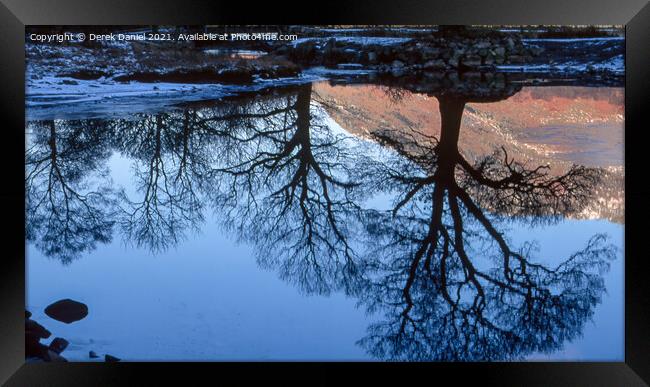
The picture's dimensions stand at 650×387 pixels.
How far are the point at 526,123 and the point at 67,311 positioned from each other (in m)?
2.77

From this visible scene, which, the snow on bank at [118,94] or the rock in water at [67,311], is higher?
the snow on bank at [118,94]

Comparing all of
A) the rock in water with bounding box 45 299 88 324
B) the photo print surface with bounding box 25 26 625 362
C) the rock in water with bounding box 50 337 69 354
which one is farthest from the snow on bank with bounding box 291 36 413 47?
the rock in water with bounding box 50 337 69 354

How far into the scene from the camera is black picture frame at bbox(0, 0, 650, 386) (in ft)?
13.3

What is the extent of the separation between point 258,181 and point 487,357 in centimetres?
162

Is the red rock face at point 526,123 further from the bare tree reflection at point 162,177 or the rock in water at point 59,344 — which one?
the rock in water at point 59,344

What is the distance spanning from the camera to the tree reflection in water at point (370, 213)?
415 cm

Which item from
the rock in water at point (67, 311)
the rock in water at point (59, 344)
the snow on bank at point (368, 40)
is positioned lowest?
the rock in water at point (59, 344)

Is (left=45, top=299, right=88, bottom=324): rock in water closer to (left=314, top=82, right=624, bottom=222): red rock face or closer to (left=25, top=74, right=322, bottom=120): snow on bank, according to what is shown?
(left=25, top=74, right=322, bottom=120): snow on bank

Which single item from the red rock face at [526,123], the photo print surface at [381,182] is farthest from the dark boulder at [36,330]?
the red rock face at [526,123]

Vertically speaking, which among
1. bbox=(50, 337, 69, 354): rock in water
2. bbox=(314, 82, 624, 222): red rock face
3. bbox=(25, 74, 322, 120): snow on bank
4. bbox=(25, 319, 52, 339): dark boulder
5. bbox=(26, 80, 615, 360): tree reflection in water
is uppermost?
bbox=(25, 74, 322, 120): snow on bank

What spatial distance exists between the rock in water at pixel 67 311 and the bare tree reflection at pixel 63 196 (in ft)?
0.78

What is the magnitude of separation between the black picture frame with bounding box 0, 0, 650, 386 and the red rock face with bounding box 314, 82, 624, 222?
111 millimetres
